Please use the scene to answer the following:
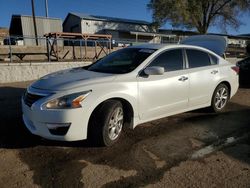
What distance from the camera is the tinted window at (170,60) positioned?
15.5 feet

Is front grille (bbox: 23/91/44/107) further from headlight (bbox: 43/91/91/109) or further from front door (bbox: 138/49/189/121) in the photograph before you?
front door (bbox: 138/49/189/121)

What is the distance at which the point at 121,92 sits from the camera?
4.04m

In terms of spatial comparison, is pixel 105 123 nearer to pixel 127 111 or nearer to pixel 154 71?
pixel 127 111

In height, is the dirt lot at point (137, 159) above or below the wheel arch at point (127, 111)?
below

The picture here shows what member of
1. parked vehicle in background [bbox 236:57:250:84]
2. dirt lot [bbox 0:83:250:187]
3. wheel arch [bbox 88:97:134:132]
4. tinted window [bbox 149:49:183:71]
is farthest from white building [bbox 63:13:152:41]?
wheel arch [bbox 88:97:134:132]

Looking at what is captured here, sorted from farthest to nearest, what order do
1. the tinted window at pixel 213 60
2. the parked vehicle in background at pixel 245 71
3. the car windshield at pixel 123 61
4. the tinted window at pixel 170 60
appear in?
1. the parked vehicle in background at pixel 245 71
2. the tinted window at pixel 213 60
3. the tinted window at pixel 170 60
4. the car windshield at pixel 123 61

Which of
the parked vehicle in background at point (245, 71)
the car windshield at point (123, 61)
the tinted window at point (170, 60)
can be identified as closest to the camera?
the car windshield at point (123, 61)

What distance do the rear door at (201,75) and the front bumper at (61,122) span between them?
237 cm

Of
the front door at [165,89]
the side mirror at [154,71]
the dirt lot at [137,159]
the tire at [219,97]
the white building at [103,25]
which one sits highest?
the white building at [103,25]

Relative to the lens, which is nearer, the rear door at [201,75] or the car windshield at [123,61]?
the car windshield at [123,61]

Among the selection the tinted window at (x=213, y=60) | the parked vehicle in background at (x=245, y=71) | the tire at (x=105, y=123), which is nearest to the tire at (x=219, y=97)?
the tinted window at (x=213, y=60)

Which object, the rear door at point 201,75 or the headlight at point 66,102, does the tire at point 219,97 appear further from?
the headlight at point 66,102

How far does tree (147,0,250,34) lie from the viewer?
3175 centimetres

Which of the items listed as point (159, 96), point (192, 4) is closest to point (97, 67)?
point (159, 96)
